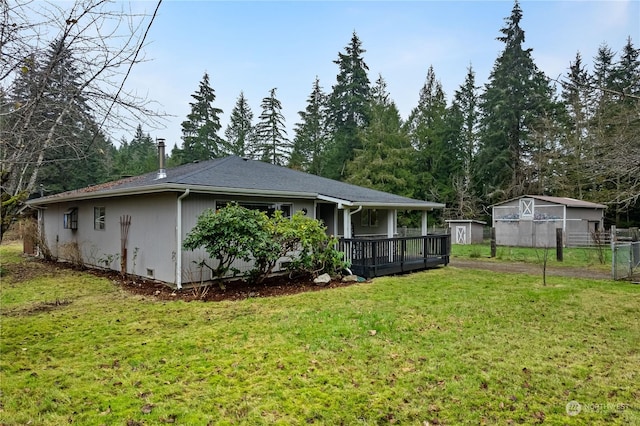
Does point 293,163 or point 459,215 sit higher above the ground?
point 293,163

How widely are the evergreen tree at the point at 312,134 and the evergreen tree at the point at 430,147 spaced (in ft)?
28.2

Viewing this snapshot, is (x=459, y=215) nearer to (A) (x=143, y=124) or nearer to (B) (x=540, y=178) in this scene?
(B) (x=540, y=178)

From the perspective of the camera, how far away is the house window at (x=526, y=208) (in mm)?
21288

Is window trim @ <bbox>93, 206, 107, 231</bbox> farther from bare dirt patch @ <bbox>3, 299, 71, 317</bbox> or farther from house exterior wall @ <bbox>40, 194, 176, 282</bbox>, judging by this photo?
bare dirt patch @ <bbox>3, 299, 71, 317</bbox>

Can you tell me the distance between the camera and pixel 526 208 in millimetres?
21516

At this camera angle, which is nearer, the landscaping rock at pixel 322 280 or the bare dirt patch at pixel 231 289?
the bare dirt patch at pixel 231 289

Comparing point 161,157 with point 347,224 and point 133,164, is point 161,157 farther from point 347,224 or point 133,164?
point 133,164

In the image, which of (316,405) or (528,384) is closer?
(316,405)

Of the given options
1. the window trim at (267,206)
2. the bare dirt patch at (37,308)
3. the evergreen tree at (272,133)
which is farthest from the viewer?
the evergreen tree at (272,133)

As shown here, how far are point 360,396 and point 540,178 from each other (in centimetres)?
3062

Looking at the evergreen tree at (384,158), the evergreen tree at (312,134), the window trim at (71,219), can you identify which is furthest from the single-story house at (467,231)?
the window trim at (71,219)

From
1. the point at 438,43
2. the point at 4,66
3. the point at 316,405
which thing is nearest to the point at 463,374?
the point at 316,405

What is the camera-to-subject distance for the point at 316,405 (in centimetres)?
321

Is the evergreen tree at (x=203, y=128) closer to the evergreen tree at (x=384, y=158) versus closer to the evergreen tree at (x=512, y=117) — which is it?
the evergreen tree at (x=384, y=158)
